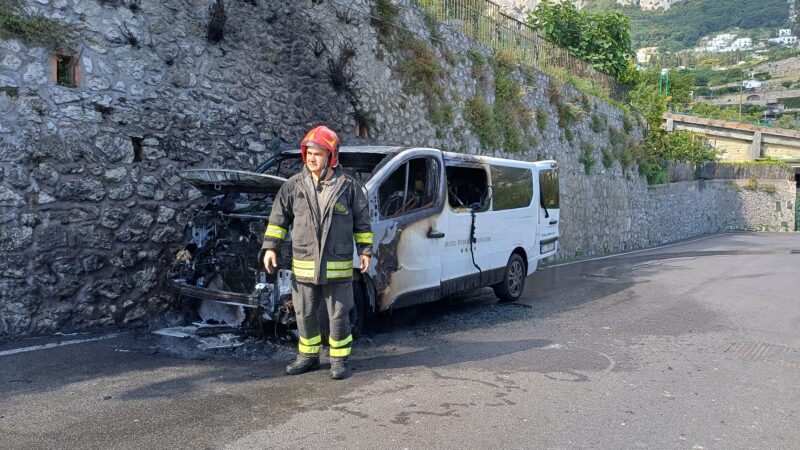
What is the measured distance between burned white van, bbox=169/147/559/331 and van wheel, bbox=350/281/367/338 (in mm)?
11

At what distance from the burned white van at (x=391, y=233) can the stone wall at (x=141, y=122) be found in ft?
3.75

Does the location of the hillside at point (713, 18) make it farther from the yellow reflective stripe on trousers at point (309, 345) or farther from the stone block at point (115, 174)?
the yellow reflective stripe on trousers at point (309, 345)

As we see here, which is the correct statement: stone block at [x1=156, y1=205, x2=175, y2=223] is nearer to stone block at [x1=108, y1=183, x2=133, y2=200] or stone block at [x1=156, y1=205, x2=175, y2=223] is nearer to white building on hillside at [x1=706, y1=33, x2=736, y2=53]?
stone block at [x1=108, y1=183, x2=133, y2=200]

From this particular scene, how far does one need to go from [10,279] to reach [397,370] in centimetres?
398

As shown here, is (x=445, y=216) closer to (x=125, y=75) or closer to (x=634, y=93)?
(x=125, y=75)

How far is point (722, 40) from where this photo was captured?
164 m

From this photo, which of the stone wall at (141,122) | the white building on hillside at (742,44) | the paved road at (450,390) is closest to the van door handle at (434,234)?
the paved road at (450,390)

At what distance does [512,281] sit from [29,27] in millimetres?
6777

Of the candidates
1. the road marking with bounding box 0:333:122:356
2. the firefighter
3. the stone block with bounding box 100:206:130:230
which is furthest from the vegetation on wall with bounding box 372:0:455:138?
the road marking with bounding box 0:333:122:356

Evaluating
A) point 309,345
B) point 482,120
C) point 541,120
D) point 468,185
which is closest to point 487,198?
point 468,185

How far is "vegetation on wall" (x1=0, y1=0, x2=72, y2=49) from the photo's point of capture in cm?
703

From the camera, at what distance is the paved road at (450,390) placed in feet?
14.7

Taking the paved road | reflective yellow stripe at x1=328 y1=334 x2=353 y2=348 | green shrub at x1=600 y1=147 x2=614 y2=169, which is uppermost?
green shrub at x1=600 y1=147 x2=614 y2=169

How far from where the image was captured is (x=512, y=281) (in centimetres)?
999
